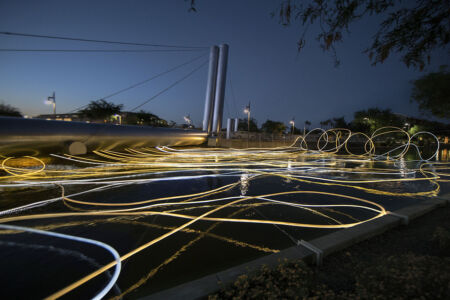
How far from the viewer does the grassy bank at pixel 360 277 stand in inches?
57.2

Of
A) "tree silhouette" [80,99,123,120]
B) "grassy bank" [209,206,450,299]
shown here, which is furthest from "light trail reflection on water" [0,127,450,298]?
"tree silhouette" [80,99,123,120]

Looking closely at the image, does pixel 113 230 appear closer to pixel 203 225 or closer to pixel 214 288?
pixel 203 225

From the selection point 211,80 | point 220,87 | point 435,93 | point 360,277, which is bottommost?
point 360,277

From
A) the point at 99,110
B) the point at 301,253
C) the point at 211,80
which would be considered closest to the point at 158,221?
the point at 301,253

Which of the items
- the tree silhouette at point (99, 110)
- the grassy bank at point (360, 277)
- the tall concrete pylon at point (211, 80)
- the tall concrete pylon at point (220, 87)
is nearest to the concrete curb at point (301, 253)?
the grassy bank at point (360, 277)

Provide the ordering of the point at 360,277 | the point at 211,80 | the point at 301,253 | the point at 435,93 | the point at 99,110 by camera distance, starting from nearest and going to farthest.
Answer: the point at 360,277, the point at 301,253, the point at 435,93, the point at 211,80, the point at 99,110

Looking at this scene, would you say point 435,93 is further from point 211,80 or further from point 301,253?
point 211,80

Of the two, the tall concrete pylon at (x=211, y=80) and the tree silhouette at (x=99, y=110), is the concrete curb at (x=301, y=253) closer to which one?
the tall concrete pylon at (x=211, y=80)

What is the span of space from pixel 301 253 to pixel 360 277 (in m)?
0.50

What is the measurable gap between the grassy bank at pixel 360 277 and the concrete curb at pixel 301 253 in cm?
8

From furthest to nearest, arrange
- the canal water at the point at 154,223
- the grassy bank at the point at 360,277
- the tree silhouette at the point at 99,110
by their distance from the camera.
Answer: the tree silhouette at the point at 99,110
the canal water at the point at 154,223
the grassy bank at the point at 360,277

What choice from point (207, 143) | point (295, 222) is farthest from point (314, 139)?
point (295, 222)

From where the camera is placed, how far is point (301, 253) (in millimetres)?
1985

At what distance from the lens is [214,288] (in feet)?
5.04
